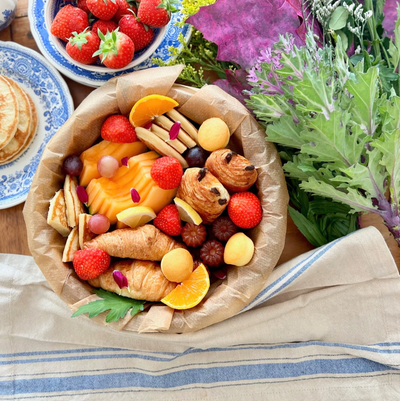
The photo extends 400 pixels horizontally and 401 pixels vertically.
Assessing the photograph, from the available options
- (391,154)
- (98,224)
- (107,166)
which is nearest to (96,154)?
(107,166)

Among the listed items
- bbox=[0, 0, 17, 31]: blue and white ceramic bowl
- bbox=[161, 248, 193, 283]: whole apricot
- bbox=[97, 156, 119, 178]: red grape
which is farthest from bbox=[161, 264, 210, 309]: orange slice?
bbox=[0, 0, 17, 31]: blue and white ceramic bowl

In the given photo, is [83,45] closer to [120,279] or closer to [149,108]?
[149,108]

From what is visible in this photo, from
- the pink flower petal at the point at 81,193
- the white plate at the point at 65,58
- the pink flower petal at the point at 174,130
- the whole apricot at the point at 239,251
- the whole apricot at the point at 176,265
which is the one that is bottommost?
the whole apricot at the point at 176,265

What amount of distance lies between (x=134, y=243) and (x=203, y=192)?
24cm

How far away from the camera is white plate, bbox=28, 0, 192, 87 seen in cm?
129

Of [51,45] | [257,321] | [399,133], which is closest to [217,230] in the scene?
[257,321]

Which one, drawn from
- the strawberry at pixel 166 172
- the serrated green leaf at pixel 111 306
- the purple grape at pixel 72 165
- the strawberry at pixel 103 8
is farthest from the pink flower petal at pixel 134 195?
the strawberry at pixel 103 8

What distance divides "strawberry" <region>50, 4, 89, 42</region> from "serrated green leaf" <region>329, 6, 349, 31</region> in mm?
695

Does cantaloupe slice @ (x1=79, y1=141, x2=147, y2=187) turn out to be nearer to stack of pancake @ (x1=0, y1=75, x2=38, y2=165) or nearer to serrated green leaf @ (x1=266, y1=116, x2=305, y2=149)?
stack of pancake @ (x1=0, y1=75, x2=38, y2=165)

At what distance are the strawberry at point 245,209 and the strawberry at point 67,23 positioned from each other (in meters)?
0.66

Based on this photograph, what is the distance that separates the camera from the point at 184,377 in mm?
1324

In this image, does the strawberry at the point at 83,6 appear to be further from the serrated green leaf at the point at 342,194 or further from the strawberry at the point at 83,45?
the serrated green leaf at the point at 342,194

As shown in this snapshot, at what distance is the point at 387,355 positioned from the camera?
48.7 inches

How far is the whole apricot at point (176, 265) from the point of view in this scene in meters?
1.14
